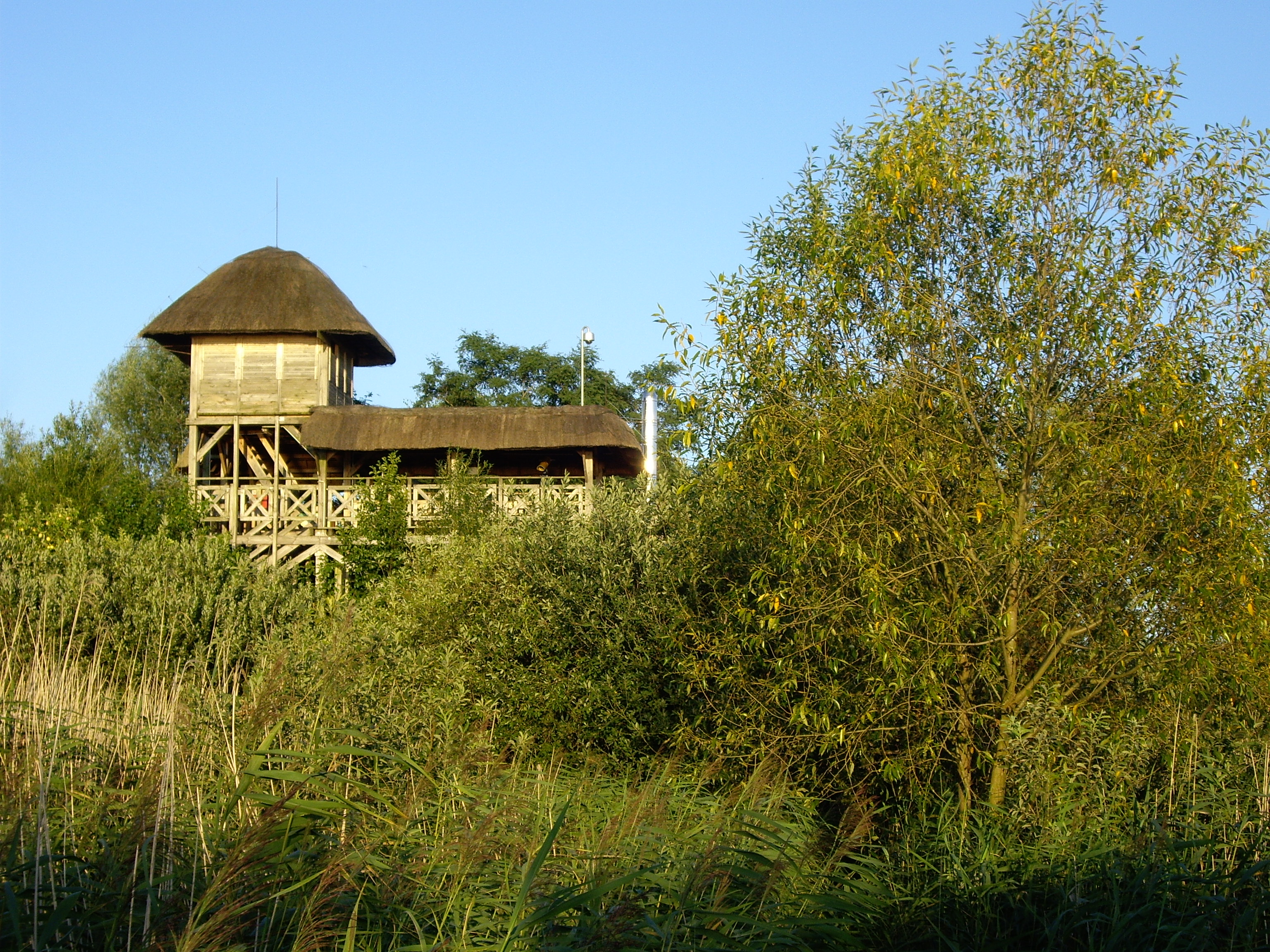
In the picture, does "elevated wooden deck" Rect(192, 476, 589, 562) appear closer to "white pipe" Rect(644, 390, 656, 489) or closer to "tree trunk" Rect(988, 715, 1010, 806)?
"white pipe" Rect(644, 390, 656, 489)

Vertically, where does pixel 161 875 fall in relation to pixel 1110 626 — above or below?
below

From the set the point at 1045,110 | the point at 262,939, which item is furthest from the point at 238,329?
the point at 262,939

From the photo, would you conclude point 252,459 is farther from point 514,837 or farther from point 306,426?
point 514,837

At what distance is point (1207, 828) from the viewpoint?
6.16 m

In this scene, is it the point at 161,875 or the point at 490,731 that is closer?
the point at 161,875

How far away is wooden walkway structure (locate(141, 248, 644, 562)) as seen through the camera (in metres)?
20.8

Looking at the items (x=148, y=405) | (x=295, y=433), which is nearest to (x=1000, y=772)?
(x=295, y=433)

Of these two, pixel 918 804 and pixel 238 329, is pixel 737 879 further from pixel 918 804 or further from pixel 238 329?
pixel 238 329

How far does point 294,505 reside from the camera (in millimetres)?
20906

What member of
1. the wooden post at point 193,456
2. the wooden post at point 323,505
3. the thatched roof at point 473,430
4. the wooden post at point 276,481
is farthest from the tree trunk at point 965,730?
the wooden post at point 193,456

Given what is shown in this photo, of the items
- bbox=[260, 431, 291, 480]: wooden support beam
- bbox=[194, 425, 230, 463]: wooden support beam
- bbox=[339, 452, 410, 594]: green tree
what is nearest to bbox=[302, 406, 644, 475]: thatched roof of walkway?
bbox=[260, 431, 291, 480]: wooden support beam

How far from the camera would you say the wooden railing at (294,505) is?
19.7 m

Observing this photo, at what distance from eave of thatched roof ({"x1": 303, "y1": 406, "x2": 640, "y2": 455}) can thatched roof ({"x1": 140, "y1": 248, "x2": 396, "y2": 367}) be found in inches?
109

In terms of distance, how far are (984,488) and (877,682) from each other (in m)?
1.29
